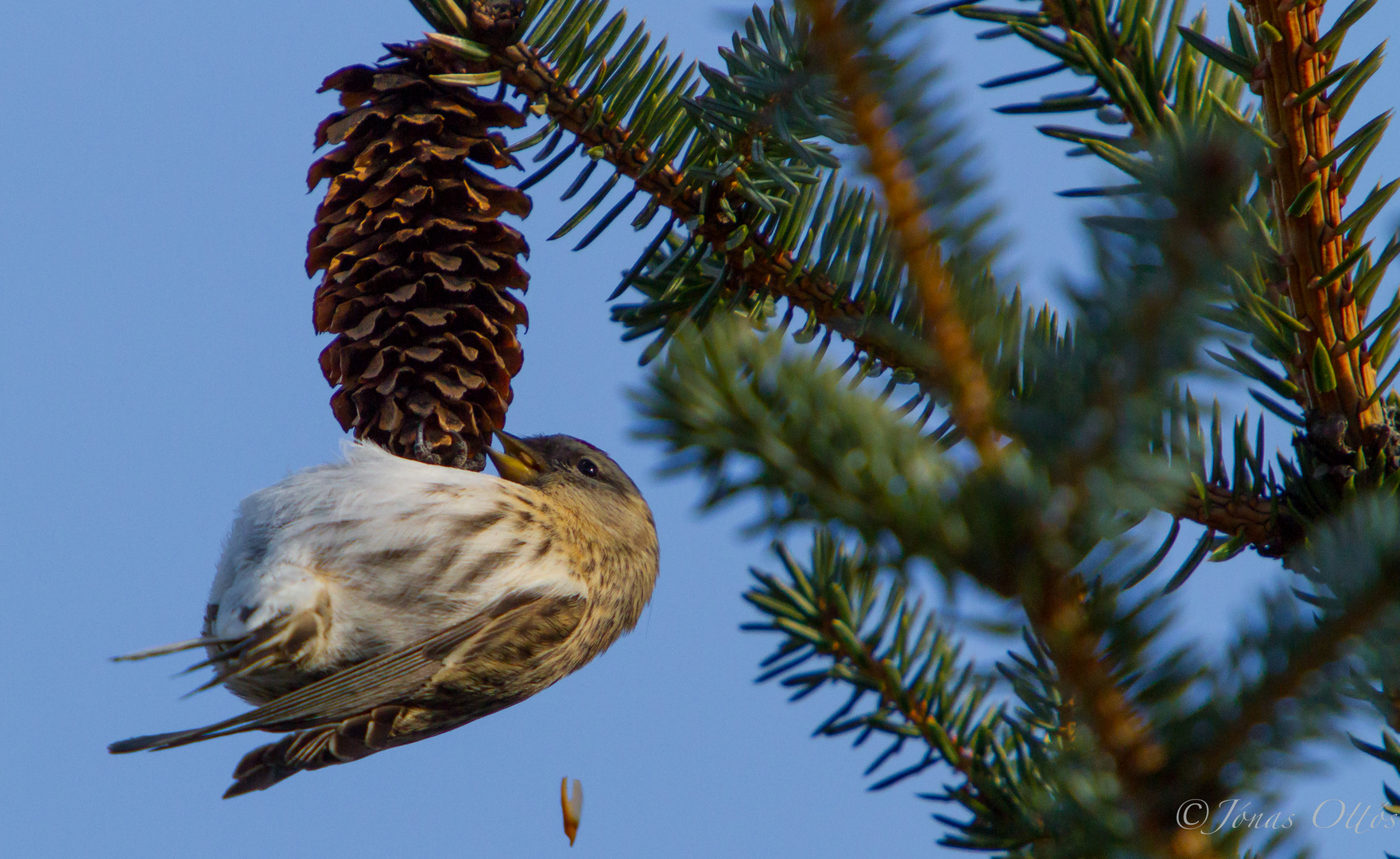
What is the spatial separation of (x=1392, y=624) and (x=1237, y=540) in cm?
60

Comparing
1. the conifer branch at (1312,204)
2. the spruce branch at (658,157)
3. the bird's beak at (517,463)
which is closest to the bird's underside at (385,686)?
the bird's beak at (517,463)

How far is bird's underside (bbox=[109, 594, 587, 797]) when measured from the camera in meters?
1.30

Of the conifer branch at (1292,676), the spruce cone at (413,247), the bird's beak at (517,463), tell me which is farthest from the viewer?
the bird's beak at (517,463)

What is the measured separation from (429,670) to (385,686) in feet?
0.26

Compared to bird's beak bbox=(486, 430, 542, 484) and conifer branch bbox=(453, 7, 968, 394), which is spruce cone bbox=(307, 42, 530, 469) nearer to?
conifer branch bbox=(453, 7, 968, 394)

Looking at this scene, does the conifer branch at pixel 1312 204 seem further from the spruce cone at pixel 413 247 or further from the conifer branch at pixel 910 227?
the spruce cone at pixel 413 247

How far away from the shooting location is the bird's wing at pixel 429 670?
1.25m

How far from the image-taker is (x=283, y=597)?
4.63 ft

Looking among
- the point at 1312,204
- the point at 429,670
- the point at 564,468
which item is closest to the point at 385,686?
the point at 429,670

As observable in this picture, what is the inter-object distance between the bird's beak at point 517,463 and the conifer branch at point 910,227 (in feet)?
3.88

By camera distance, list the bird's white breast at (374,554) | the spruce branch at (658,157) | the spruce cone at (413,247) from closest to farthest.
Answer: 1. the spruce branch at (658,157)
2. the spruce cone at (413,247)
3. the bird's white breast at (374,554)

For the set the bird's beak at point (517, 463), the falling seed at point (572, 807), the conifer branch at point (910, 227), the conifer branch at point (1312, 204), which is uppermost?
the bird's beak at point (517, 463)

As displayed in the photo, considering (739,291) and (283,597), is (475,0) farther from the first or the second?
(283,597)

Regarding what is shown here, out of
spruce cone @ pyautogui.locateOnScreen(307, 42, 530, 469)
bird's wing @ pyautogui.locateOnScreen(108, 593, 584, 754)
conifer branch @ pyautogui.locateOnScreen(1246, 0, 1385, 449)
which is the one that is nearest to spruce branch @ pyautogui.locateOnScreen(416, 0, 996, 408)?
spruce cone @ pyautogui.locateOnScreen(307, 42, 530, 469)
